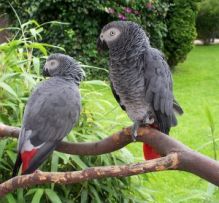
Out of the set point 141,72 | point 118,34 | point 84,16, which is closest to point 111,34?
point 118,34

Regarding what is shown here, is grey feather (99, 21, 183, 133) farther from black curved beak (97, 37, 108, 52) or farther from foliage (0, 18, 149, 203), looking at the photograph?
foliage (0, 18, 149, 203)

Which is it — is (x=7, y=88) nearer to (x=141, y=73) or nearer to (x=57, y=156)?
(x=57, y=156)

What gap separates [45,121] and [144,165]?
1.32 ft

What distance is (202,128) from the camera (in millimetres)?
3238

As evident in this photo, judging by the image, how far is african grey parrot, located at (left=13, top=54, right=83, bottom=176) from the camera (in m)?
0.99

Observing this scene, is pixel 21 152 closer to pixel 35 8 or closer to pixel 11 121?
pixel 11 121

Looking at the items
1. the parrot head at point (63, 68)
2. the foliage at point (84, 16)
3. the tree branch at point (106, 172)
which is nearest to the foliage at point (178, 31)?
the foliage at point (84, 16)

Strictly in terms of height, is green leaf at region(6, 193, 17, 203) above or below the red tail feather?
below

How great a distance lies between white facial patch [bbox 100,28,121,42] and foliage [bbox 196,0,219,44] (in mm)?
7949

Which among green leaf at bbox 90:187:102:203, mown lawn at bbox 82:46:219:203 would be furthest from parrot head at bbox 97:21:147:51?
green leaf at bbox 90:187:102:203

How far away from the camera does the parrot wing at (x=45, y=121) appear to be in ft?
3.26

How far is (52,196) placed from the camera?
125cm

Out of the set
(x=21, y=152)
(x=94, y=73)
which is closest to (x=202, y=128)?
(x=94, y=73)

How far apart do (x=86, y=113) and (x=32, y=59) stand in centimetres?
27
